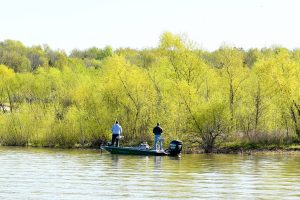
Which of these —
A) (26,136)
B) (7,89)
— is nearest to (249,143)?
(26,136)

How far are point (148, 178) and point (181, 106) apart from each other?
2200cm

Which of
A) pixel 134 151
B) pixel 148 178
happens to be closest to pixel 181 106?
pixel 134 151

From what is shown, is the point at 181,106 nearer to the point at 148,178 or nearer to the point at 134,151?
the point at 134,151

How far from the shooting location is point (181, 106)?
49.8 metres

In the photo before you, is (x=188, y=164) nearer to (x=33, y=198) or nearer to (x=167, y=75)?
(x=33, y=198)

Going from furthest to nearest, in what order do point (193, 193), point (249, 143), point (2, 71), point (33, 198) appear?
point (2, 71) < point (249, 143) < point (193, 193) < point (33, 198)

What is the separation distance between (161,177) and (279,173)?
18.6 ft

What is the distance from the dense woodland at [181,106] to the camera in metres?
49.1

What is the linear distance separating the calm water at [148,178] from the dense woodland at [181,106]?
344 inches

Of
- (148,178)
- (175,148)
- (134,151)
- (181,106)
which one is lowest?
(148,178)

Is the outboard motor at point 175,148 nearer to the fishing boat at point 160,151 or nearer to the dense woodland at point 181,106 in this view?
the fishing boat at point 160,151

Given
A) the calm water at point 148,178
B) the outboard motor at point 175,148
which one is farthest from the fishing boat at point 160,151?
the calm water at point 148,178

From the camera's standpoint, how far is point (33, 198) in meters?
22.1

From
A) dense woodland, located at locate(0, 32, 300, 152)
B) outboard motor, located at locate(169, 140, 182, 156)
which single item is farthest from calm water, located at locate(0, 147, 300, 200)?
dense woodland, located at locate(0, 32, 300, 152)
